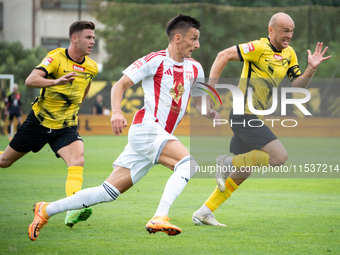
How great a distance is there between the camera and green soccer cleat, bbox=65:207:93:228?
17.4ft

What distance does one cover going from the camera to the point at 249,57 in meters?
6.07

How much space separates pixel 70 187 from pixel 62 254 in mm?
1449

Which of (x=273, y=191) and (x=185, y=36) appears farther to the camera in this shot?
(x=273, y=191)

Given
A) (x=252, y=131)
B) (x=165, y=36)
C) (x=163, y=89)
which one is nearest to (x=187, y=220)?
(x=252, y=131)

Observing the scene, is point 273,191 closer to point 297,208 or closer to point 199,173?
point 297,208

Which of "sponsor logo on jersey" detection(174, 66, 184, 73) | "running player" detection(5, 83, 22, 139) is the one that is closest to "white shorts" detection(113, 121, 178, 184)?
"sponsor logo on jersey" detection(174, 66, 184, 73)

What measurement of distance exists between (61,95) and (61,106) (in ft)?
0.46

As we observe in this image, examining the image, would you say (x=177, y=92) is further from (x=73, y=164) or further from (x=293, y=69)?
(x=293, y=69)

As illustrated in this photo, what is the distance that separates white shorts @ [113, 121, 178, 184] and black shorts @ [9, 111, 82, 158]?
1.64 m

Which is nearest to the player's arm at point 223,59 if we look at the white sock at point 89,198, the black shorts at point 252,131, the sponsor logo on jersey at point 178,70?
the black shorts at point 252,131

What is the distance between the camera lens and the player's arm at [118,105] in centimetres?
427

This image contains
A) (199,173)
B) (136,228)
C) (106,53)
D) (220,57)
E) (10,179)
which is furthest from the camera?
(106,53)

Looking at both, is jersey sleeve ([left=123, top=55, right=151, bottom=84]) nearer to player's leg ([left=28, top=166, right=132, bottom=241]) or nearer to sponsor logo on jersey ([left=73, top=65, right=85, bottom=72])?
player's leg ([left=28, top=166, right=132, bottom=241])

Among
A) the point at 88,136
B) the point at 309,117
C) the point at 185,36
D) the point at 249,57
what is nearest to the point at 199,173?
the point at 249,57
